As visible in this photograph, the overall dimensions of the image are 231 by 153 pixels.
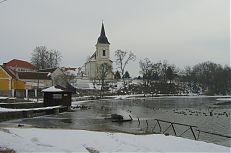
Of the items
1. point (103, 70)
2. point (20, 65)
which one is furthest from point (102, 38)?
point (20, 65)

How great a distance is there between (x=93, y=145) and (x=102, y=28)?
367ft

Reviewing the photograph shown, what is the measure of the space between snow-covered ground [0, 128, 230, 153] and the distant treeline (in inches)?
3796

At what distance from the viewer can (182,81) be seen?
5379 inches

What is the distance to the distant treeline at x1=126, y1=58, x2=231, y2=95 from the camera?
121 m

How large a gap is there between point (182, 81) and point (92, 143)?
123110mm

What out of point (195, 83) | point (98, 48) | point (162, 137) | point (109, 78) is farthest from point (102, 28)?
point (162, 137)

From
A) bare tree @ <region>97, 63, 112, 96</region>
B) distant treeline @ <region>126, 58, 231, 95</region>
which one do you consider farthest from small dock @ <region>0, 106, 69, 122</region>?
distant treeline @ <region>126, 58, 231, 95</region>

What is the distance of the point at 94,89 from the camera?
107625 mm

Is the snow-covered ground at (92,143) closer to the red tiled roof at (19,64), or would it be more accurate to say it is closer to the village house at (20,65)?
the village house at (20,65)

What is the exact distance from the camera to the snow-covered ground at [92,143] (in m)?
13.8

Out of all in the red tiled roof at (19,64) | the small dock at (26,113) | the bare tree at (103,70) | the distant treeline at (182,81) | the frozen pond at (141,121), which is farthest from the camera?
the red tiled roof at (19,64)

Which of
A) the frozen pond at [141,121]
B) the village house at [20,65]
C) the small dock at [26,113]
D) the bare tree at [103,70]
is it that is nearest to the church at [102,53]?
the bare tree at [103,70]

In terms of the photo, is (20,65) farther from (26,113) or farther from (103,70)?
(26,113)

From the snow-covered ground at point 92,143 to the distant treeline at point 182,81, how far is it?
316ft
